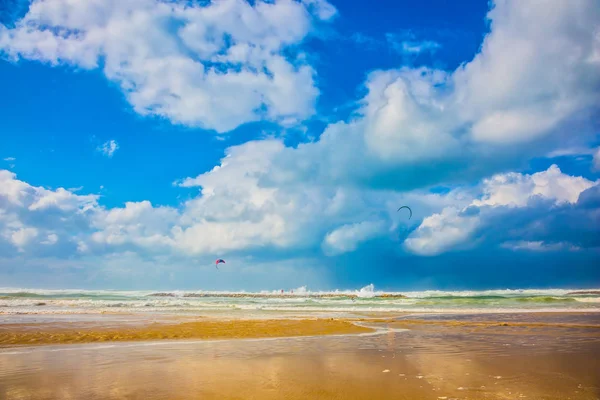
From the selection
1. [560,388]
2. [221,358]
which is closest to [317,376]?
[221,358]

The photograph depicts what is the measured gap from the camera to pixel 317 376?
8875mm

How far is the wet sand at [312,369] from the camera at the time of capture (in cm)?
749

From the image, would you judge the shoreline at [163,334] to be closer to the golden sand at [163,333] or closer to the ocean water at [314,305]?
the golden sand at [163,333]

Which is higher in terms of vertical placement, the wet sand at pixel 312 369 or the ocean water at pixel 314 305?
the wet sand at pixel 312 369

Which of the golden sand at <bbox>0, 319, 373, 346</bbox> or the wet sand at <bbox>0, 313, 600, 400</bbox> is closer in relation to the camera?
the wet sand at <bbox>0, 313, 600, 400</bbox>

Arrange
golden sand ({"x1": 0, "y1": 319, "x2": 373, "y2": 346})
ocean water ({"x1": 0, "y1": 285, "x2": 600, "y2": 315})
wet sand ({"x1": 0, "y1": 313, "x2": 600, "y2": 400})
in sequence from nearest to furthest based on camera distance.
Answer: wet sand ({"x1": 0, "y1": 313, "x2": 600, "y2": 400}) → golden sand ({"x1": 0, "y1": 319, "x2": 373, "y2": 346}) → ocean water ({"x1": 0, "y1": 285, "x2": 600, "y2": 315})

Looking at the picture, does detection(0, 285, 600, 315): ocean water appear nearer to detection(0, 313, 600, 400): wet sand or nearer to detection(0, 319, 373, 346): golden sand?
detection(0, 319, 373, 346): golden sand

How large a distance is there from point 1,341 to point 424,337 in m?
17.3

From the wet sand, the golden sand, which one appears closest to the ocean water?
the golden sand

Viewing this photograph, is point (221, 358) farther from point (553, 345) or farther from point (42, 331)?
point (42, 331)

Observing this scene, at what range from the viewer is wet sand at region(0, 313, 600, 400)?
749cm

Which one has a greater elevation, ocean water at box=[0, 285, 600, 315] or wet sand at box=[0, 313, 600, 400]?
wet sand at box=[0, 313, 600, 400]

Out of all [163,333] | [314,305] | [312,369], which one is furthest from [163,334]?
[314,305]

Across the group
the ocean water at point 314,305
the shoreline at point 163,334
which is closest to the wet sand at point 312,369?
the shoreline at point 163,334
